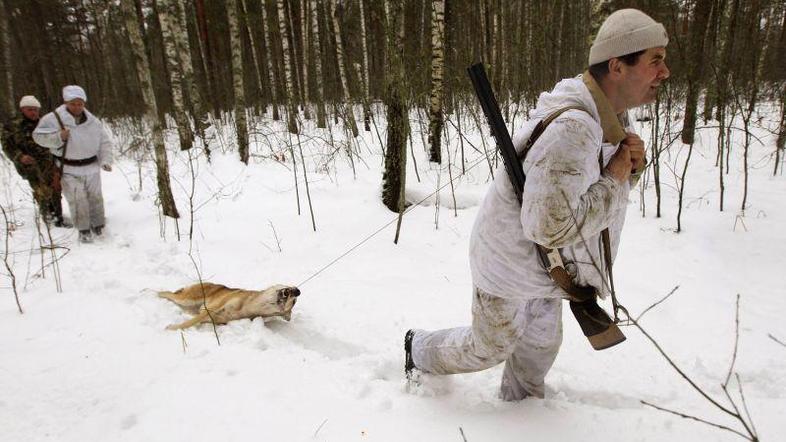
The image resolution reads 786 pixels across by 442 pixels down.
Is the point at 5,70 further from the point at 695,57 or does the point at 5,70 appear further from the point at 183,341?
the point at 695,57

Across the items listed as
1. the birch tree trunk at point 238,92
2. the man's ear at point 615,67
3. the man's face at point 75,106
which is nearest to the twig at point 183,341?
the man's ear at point 615,67

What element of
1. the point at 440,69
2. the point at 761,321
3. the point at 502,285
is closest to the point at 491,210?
the point at 502,285

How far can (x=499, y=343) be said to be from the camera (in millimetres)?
1815

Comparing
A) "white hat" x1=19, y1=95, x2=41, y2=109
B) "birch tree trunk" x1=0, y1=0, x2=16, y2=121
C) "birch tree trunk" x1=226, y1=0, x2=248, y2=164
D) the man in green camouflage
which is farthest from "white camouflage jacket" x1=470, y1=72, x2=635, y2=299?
"birch tree trunk" x1=0, y1=0, x2=16, y2=121

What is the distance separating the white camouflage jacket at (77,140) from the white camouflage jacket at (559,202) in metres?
5.15

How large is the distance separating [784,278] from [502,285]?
3.03 meters

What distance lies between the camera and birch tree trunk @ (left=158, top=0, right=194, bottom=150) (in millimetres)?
7539

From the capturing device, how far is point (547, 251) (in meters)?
1.56

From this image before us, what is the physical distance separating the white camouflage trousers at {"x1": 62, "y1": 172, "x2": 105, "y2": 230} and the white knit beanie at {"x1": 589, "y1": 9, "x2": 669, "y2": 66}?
18.2 ft

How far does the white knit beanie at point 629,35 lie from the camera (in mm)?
1362

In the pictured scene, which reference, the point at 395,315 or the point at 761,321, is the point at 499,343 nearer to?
the point at 395,315

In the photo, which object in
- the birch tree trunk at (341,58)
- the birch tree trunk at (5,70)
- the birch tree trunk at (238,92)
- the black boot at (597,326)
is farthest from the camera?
the birch tree trunk at (341,58)

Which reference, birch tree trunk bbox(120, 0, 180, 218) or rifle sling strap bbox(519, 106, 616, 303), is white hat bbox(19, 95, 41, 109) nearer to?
birch tree trunk bbox(120, 0, 180, 218)

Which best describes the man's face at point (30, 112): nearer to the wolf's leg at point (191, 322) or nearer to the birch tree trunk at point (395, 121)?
the wolf's leg at point (191, 322)
